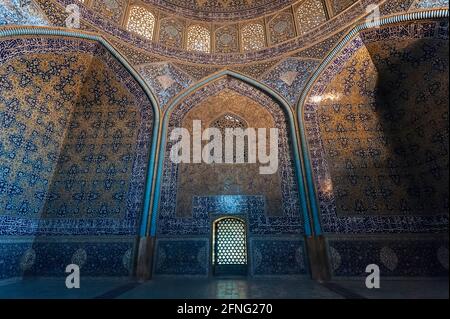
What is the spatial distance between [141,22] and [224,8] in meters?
2.94

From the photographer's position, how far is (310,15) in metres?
7.65

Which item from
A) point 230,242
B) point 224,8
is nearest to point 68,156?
point 230,242

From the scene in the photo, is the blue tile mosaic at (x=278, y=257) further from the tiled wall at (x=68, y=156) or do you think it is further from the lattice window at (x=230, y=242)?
the tiled wall at (x=68, y=156)

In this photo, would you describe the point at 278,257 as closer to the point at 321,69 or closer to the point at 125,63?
the point at 321,69

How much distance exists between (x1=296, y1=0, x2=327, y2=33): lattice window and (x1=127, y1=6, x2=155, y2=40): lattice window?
4710 mm

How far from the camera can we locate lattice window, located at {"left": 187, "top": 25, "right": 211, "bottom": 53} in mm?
7996

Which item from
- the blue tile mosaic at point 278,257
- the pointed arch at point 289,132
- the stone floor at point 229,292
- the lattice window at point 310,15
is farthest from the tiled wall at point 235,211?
the lattice window at point 310,15

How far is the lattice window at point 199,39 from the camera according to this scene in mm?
7996

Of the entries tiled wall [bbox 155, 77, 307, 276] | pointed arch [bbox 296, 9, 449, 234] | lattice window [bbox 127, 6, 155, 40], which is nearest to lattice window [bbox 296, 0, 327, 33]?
pointed arch [bbox 296, 9, 449, 234]

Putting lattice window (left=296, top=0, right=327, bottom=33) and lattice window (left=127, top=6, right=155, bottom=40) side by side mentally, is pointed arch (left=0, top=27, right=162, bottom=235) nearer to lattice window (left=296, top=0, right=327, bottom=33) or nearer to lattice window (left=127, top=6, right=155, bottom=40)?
lattice window (left=127, top=6, right=155, bottom=40)

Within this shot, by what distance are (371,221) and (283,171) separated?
7.63 ft

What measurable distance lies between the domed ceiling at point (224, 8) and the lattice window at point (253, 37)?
1.51ft
